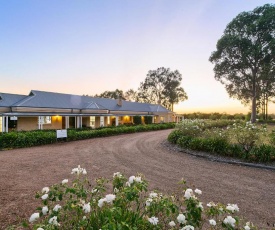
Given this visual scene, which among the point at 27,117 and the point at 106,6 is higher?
the point at 106,6

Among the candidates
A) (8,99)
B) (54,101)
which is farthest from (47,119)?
(8,99)

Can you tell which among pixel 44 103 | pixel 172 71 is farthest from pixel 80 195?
pixel 172 71

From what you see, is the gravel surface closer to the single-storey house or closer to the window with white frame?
the single-storey house

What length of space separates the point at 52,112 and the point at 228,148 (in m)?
21.5

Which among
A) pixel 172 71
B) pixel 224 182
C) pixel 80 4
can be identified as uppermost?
pixel 172 71

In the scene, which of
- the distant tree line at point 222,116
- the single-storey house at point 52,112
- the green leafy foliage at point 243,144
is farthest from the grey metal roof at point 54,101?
the distant tree line at point 222,116

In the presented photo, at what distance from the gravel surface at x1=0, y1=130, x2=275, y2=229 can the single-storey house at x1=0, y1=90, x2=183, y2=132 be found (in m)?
14.0

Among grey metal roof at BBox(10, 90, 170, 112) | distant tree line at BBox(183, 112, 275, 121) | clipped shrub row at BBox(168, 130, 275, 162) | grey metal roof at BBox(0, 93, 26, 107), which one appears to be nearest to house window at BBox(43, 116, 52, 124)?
grey metal roof at BBox(10, 90, 170, 112)

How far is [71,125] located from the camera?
2794 centimetres

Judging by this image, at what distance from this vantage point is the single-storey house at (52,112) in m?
21.0

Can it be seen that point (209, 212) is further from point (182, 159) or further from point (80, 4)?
Result: point (80, 4)

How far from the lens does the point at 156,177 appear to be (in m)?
6.39

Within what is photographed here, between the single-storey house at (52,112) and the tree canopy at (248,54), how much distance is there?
18552mm

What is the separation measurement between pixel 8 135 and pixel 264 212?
14224 millimetres
